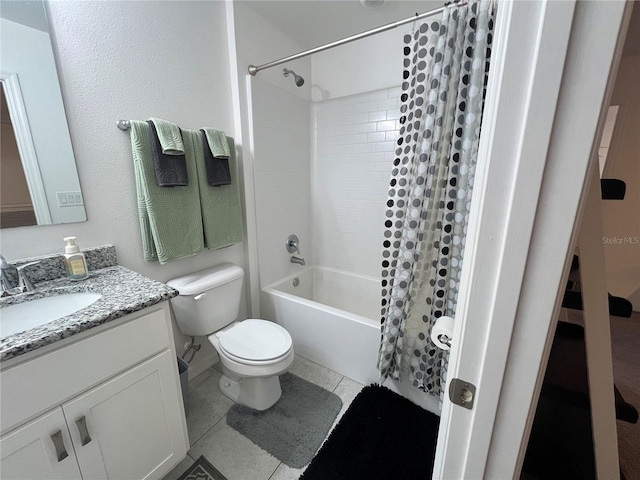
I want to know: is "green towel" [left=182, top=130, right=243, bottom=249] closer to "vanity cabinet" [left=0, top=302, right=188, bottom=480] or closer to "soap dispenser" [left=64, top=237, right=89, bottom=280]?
"soap dispenser" [left=64, top=237, right=89, bottom=280]

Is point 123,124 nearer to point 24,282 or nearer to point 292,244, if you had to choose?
point 24,282

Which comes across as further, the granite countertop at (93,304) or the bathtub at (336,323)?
the bathtub at (336,323)

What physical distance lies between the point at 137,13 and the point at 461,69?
4.99ft

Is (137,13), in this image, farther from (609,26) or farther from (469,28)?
(609,26)

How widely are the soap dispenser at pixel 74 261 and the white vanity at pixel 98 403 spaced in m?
0.25

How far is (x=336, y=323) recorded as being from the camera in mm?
1687

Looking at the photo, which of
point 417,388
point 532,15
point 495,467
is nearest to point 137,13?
point 532,15

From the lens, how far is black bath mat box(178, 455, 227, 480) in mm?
1177

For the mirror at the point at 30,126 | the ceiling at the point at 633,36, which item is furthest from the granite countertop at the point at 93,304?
the ceiling at the point at 633,36

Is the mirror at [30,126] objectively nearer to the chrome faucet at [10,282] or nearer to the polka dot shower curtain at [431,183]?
the chrome faucet at [10,282]

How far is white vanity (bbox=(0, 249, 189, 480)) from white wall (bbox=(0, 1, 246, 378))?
46 cm

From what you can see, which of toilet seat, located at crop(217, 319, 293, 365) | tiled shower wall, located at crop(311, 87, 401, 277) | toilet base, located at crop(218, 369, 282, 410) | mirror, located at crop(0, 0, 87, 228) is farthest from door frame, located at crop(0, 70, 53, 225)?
tiled shower wall, located at crop(311, 87, 401, 277)

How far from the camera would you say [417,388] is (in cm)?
150

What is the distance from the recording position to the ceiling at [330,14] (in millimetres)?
1662
